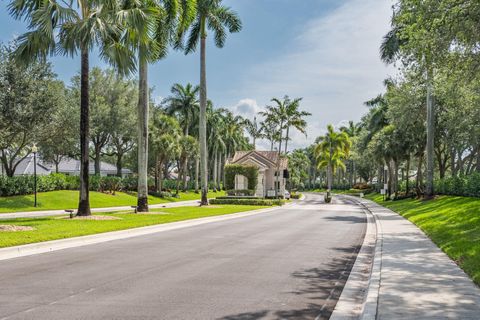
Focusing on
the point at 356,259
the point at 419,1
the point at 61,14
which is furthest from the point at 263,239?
the point at 61,14

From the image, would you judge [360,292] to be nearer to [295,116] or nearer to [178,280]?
[178,280]

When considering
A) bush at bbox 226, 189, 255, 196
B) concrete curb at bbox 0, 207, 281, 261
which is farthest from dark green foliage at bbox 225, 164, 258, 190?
concrete curb at bbox 0, 207, 281, 261

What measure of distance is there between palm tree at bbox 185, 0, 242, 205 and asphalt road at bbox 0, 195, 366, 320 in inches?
858

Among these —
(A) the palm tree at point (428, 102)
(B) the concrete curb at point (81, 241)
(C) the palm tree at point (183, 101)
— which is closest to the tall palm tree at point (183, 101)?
(C) the palm tree at point (183, 101)

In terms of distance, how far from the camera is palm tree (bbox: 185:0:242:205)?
36062 mm

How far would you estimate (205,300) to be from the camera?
719cm

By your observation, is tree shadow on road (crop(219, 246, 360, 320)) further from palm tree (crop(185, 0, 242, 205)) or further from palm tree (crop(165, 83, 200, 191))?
palm tree (crop(165, 83, 200, 191))

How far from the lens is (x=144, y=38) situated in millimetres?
18516

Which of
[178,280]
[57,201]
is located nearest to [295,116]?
[57,201]

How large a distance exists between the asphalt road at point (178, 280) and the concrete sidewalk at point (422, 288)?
33.2 inches

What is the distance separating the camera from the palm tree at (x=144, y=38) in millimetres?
18391

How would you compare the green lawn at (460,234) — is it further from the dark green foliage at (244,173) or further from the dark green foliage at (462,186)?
the dark green foliage at (244,173)

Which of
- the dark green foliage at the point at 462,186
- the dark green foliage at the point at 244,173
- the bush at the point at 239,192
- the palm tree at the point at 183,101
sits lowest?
the bush at the point at 239,192

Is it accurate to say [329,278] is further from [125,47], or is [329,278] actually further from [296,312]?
[125,47]
